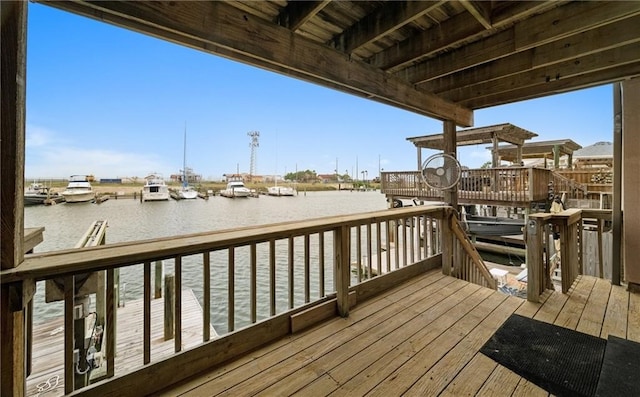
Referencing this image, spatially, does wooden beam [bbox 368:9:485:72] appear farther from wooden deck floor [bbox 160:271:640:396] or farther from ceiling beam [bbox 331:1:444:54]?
wooden deck floor [bbox 160:271:640:396]

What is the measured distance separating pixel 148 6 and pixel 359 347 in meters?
2.52

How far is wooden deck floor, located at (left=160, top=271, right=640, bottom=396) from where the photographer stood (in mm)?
1549

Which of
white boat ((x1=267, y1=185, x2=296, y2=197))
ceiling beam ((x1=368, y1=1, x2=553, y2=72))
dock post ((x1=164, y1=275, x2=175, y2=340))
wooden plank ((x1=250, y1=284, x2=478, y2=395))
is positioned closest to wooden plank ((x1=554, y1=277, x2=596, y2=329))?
wooden plank ((x1=250, y1=284, x2=478, y2=395))

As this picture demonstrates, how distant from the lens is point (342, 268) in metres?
2.37

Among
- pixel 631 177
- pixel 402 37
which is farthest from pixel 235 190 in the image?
pixel 631 177

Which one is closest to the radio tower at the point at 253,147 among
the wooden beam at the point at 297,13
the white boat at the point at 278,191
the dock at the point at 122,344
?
the white boat at the point at 278,191

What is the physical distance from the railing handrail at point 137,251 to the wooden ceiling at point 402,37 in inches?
49.9

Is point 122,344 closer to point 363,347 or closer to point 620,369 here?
point 363,347

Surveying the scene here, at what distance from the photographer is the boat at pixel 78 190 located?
3.27 metres

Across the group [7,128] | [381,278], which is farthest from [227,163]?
[7,128]

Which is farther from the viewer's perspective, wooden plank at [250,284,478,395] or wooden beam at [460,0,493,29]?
wooden beam at [460,0,493,29]

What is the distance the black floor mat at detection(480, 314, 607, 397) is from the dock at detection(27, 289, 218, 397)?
2.70 m

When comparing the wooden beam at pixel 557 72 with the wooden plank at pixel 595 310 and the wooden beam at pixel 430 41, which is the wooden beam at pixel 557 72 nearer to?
the wooden beam at pixel 430 41

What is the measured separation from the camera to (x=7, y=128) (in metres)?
1.09
